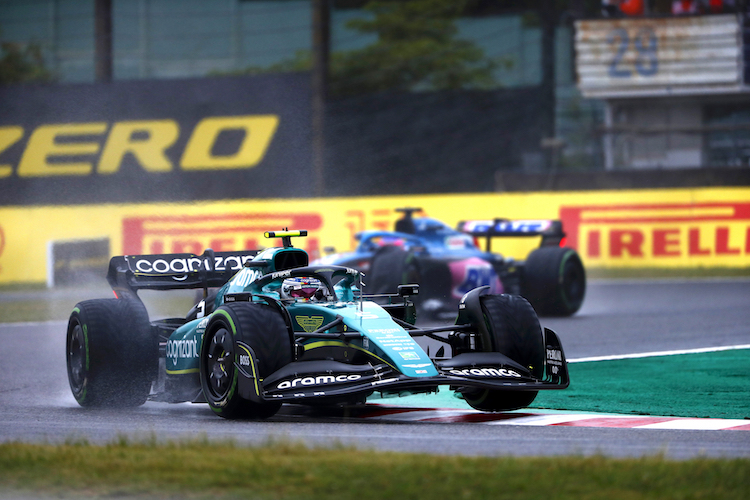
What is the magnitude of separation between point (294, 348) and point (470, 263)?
8366 millimetres

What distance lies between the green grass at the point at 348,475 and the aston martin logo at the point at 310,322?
7.59ft

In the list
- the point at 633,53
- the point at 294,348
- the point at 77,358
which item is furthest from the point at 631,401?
the point at 633,53

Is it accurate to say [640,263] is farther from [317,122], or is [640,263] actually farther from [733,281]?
[317,122]

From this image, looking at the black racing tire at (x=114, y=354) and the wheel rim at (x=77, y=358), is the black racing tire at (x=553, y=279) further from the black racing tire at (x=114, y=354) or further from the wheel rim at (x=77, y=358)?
the wheel rim at (x=77, y=358)

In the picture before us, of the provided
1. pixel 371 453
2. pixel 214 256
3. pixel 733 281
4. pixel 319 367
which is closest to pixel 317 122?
pixel 733 281

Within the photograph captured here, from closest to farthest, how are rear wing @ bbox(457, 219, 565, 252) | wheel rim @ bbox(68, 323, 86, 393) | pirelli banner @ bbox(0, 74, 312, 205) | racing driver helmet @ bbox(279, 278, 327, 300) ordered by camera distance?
racing driver helmet @ bbox(279, 278, 327, 300), wheel rim @ bbox(68, 323, 86, 393), rear wing @ bbox(457, 219, 565, 252), pirelli banner @ bbox(0, 74, 312, 205)

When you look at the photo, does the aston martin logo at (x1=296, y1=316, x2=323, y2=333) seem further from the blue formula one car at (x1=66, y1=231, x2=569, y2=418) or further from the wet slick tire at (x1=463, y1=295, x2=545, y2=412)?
the wet slick tire at (x1=463, y1=295, x2=545, y2=412)

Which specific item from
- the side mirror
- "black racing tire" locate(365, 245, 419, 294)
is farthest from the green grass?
"black racing tire" locate(365, 245, 419, 294)

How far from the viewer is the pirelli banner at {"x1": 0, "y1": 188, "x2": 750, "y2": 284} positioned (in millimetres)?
22828

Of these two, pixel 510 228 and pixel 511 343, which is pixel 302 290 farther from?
pixel 510 228

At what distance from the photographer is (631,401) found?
912 centimetres

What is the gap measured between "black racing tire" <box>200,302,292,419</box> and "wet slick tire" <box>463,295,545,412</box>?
58.6 inches

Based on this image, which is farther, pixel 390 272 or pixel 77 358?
pixel 390 272

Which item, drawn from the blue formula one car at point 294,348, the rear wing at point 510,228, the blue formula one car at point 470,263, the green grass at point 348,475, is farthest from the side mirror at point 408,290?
the rear wing at point 510,228
